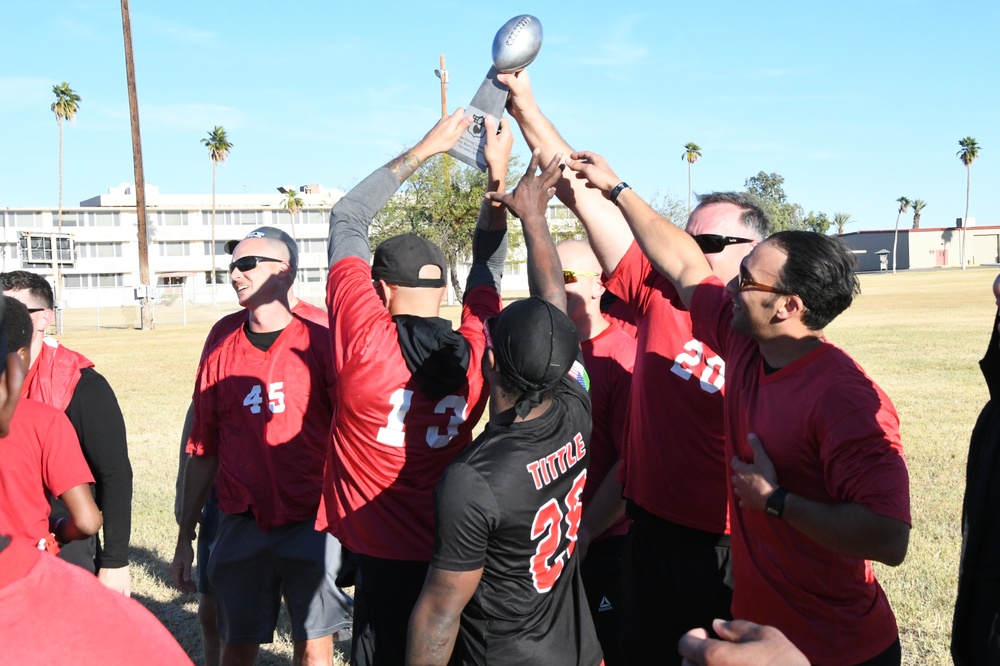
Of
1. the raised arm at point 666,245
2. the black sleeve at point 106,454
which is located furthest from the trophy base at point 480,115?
the black sleeve at point 106,454

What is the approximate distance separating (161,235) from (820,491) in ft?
293

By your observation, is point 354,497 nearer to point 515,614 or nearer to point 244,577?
point 515,614

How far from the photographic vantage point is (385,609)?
3404 millimetres

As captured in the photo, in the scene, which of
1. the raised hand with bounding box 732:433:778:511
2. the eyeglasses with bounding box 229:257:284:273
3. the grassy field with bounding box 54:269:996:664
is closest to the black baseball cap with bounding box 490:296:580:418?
the raised hand with bounding box 732:433:778:511

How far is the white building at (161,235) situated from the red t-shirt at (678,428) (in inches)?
2707

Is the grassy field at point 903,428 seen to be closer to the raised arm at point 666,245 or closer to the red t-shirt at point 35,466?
the red t-shirt at point 35,466

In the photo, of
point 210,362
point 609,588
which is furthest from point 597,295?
point 210,362

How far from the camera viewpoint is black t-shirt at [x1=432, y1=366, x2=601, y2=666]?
2.56 metres

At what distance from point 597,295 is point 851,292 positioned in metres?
1.85

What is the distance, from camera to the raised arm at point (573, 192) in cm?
388

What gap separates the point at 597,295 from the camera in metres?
4.68

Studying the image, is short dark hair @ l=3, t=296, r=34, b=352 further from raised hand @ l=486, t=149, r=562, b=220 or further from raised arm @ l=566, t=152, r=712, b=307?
raised arm @ l=566, t=152, r=712, b=307

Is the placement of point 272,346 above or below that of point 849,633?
above

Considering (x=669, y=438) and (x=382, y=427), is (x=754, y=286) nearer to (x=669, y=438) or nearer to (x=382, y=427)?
(x=669, y=438)
